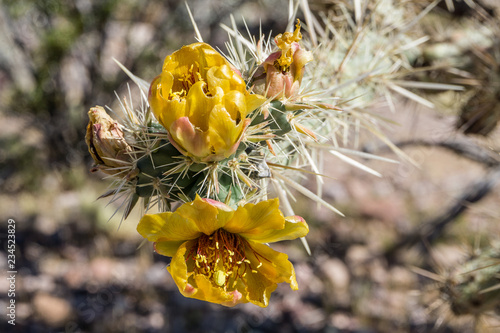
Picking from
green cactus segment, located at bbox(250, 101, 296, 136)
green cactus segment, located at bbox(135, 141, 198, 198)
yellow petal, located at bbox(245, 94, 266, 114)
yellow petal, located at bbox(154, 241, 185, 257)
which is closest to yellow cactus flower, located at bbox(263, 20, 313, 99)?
green cactus segment, located at bbox(250, 101, 296, 136)

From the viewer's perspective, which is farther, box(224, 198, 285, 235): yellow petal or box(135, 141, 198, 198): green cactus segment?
box(135, 141, 198, 198): green cactus segment

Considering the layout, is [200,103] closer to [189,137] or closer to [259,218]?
[189,137]

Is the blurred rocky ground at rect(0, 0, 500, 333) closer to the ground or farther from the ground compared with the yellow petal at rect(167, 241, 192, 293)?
closer to the ground

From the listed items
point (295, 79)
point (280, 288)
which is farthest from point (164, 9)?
point (295, 79)

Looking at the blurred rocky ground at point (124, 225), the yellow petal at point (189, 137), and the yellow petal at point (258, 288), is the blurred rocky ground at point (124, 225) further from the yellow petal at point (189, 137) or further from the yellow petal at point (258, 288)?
the yellow petal at point (189, 137)

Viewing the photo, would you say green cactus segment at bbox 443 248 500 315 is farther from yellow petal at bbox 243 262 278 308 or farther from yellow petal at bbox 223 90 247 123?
yellow petal at bbox 223 90 247 123

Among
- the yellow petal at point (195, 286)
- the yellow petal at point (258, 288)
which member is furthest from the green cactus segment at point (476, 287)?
the yellow petal at point (195, 286)

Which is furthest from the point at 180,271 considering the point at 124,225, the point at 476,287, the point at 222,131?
Result: the point at 124,225
